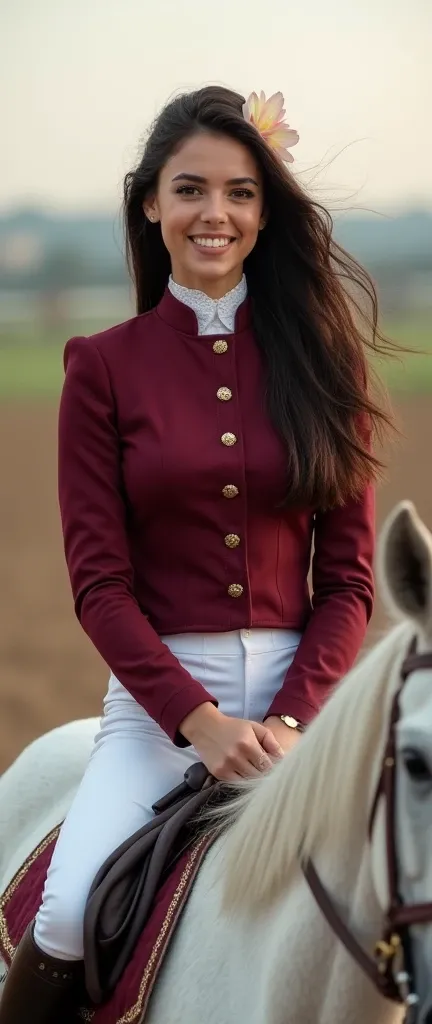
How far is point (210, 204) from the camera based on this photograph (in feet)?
6.84

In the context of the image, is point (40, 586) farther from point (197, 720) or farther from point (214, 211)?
point (197, 720)

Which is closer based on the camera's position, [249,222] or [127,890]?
[127,890]

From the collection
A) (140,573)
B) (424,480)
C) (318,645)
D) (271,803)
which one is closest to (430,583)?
(271,803)

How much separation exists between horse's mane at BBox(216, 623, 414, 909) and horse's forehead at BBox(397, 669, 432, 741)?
4 centimetres

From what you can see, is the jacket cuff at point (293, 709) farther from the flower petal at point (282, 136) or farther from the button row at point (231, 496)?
the flower petal at point (282, 136)

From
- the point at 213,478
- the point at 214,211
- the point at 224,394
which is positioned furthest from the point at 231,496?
the point at 214,211

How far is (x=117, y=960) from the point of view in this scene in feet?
5.66

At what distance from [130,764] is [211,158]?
101cm

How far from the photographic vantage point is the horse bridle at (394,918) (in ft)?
4.15

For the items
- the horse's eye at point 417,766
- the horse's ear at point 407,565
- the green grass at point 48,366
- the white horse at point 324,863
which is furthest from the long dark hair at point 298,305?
the green grass at point 48,366

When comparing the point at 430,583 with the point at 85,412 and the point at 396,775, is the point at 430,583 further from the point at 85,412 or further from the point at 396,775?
the point at 85,412

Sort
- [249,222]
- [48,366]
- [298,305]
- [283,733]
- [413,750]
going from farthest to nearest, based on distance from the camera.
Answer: [48,366]
[298,305]
[249,222]
[283,733]
[413,750]

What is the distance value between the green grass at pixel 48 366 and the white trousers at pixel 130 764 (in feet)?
51.6

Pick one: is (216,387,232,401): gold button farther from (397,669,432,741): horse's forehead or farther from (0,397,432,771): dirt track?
(0,397,432,771): dirt track
